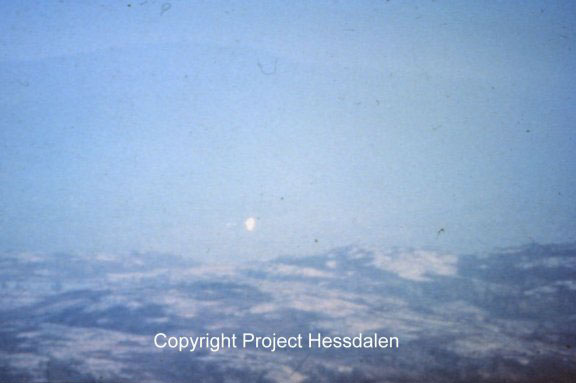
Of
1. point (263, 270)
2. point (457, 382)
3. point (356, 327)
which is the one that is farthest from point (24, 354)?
point (263, 270)

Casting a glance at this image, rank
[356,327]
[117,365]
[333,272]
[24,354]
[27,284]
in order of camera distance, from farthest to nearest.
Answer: [333,272] → [27,284] → [356,327] → [24,354] → [117,365]

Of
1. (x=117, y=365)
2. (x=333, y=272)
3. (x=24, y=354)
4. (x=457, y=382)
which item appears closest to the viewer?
(x=457, y=382)

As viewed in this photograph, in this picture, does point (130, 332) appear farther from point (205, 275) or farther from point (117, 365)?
point (205, 275)

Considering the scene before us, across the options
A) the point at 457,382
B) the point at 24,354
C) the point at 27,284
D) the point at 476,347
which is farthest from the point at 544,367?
the point at 27,284

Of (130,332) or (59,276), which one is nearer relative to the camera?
(130,332)

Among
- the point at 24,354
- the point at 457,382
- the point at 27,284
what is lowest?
the point at 457,382

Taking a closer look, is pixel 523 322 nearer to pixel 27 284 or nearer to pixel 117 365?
pixel 117 365

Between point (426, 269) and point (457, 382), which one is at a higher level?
point (426, 269)
